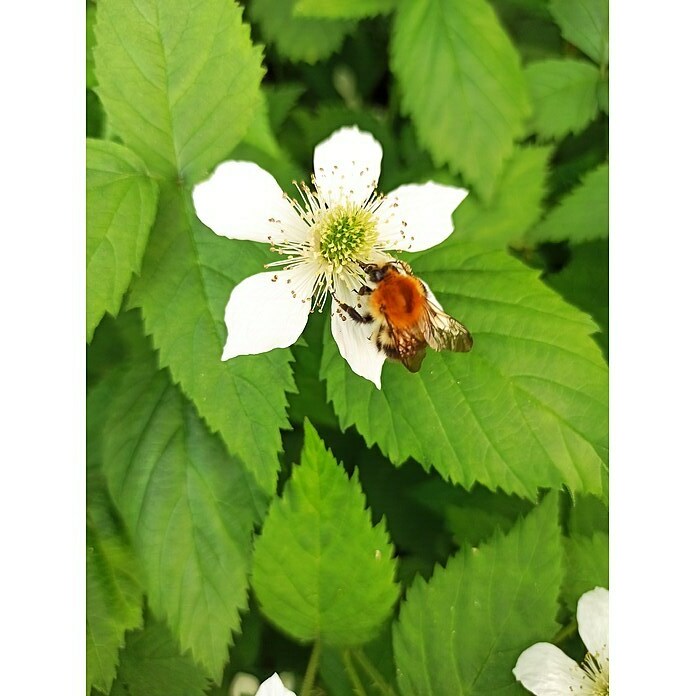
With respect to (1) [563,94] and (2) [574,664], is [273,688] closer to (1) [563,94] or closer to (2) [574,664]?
(2) [574,664]

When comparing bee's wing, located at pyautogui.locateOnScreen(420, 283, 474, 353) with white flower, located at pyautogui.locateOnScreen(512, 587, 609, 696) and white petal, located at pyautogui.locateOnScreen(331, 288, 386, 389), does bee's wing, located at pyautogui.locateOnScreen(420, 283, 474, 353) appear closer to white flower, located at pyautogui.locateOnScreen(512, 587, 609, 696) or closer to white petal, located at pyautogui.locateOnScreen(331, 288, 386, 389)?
white petal, located at pyautogui.locateOnScreen(331, 288, 386, 389)

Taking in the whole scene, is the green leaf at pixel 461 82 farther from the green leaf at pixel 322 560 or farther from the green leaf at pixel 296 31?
the green leaf at pixel 322 560

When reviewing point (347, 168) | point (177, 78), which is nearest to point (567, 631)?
point (347, 168)

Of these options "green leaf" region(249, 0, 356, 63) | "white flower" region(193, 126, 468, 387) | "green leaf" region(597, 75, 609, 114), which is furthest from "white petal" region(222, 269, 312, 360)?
"green leaf" region(597, 75, 609, 114)

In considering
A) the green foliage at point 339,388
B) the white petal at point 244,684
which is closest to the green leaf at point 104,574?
the green foliage at point 339,388

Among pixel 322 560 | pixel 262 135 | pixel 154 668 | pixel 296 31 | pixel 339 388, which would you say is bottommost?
pixel 154 668

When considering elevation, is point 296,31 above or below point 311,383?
above

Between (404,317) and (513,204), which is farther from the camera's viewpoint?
(513,204)
